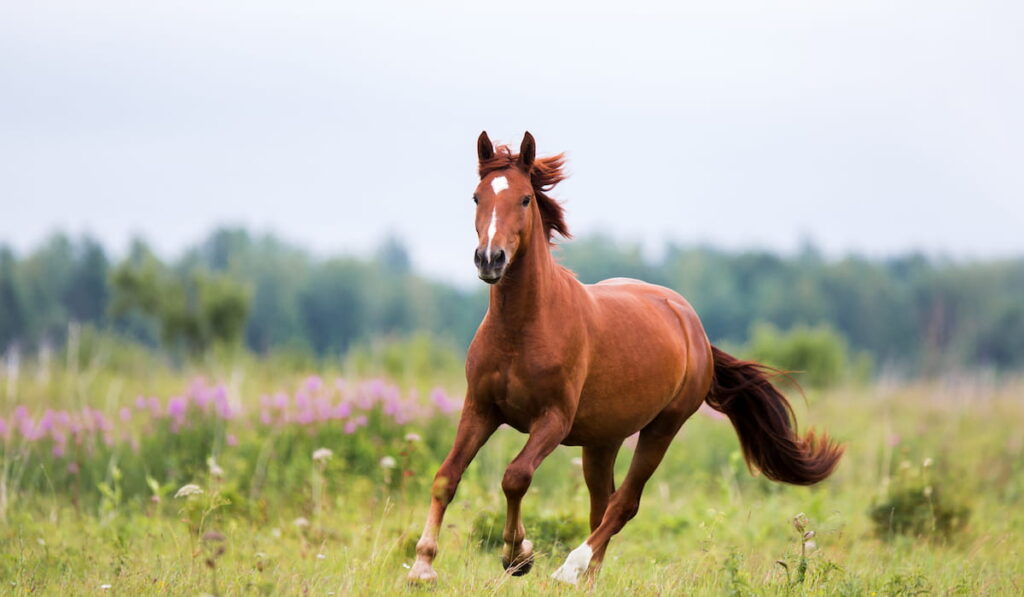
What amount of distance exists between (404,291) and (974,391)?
5702 cm

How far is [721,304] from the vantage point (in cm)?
7669

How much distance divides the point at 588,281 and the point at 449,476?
7084cm

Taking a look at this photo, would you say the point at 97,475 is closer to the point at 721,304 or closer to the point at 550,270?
the point at 550,270

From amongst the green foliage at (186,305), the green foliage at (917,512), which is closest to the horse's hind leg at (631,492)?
the green foliage at (917,512)

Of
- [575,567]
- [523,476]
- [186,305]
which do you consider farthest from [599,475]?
[186,305]

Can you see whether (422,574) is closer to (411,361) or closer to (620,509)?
(620,509)

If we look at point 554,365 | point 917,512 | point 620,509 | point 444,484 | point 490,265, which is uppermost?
point 490,265

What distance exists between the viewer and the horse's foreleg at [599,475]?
637 centimetres

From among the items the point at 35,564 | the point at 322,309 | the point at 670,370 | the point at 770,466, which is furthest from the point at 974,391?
the point at 322,309

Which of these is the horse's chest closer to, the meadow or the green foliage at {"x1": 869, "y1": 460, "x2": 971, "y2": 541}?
the meadow

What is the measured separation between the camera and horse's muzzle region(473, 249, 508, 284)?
4.62 meters

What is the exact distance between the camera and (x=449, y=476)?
16.8ft

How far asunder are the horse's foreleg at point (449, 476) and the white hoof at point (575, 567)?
806 mm

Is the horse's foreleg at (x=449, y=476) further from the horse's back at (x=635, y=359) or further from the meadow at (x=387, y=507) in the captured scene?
the horse's back at (x=635, y=359)
